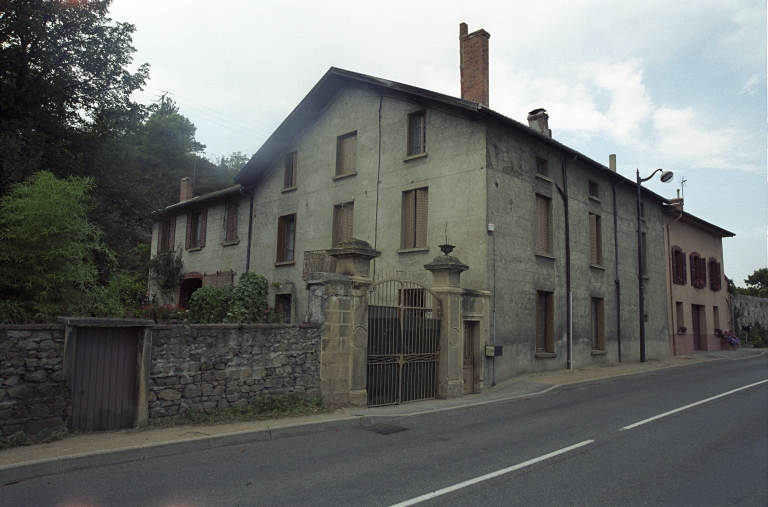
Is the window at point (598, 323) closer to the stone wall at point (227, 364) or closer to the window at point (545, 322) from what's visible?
the window at point (545, 322)

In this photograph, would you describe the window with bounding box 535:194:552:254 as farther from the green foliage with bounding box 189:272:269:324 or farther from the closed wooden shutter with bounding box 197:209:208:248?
the closed wooden shutter with bounding box 197:209:208:248

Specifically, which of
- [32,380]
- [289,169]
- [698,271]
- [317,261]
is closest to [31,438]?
[32,380]

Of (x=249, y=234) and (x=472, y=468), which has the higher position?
(x=249, y=234)

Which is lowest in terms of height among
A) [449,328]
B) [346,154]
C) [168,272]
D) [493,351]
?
[493,351]

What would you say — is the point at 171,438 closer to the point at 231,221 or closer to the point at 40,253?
the point at 40,253

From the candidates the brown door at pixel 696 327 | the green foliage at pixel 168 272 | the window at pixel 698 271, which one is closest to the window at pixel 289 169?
the green foliage at pixel 168 272

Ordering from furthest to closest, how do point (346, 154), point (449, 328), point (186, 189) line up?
point (186, 189), point (346, 154), point (449, 328)

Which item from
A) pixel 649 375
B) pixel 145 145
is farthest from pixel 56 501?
pixel 145 145

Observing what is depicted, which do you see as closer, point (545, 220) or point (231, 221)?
point (545, 220)

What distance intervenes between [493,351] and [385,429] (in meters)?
5.33

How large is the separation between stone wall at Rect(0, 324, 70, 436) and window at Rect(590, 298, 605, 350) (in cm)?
1653

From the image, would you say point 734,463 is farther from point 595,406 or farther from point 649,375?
point 649,375

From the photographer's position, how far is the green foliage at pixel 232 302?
17062 millimetres

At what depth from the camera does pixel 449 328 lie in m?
12.0
